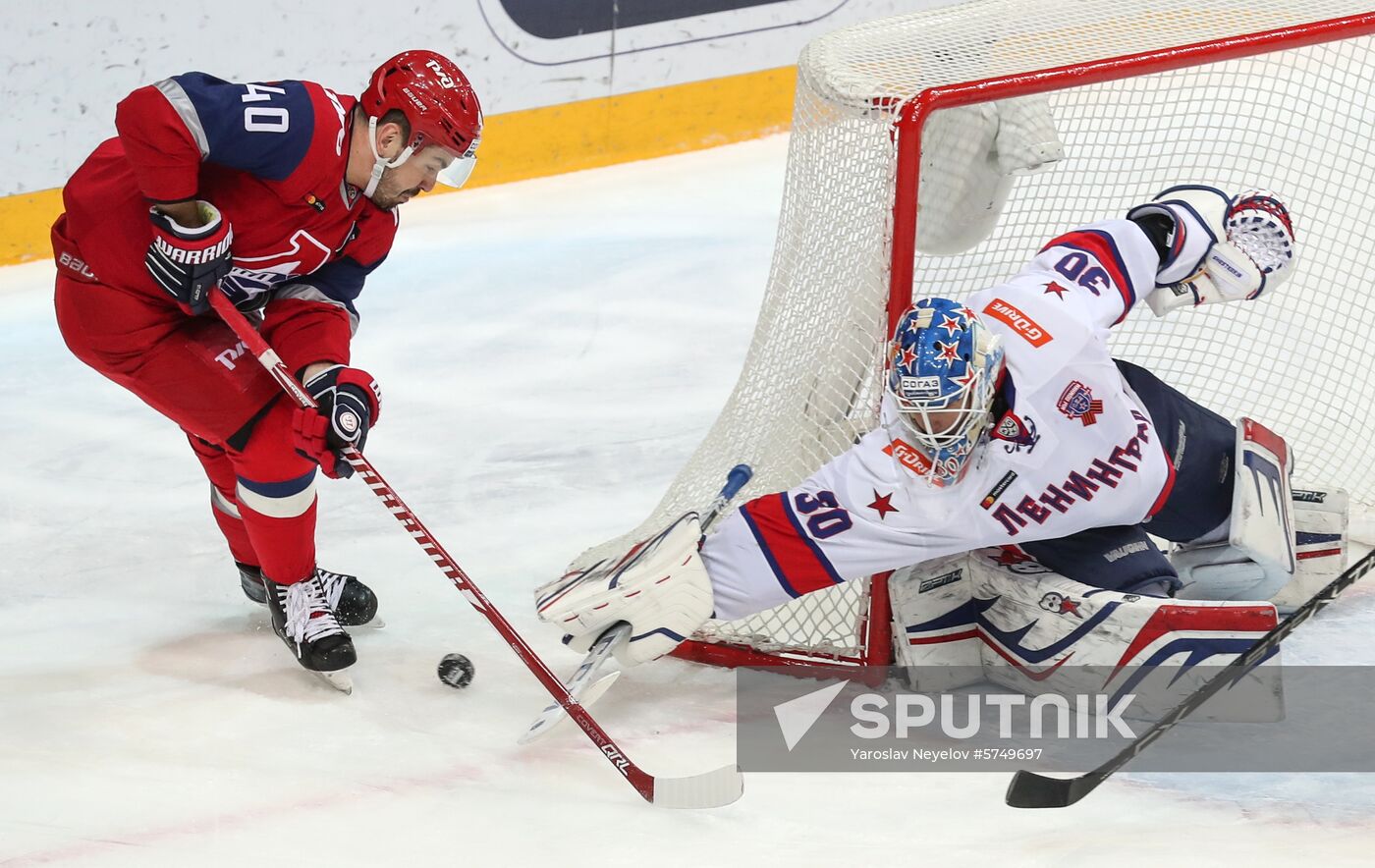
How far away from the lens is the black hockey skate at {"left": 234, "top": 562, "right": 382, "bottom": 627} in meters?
A: 2.81

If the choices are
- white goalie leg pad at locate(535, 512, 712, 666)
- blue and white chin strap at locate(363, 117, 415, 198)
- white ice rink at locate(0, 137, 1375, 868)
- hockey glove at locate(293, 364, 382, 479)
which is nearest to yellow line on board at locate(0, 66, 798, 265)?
white ice rink at locate(0, 137, 1375, 868)

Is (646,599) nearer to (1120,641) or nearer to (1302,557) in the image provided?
(1120,641)

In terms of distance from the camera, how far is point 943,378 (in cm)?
218

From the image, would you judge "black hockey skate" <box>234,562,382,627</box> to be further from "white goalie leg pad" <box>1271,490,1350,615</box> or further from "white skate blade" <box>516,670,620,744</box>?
"white goalie leg pad" <box>1271,490,1350,615</box>

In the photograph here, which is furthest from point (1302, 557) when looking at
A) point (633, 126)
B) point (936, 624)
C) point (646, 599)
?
point (633, 126)

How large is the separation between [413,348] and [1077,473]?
2.23 metres

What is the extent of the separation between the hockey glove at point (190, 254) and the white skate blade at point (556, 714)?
84 centimetres

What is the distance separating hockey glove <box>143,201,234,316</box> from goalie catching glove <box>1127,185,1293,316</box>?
4.81 ft

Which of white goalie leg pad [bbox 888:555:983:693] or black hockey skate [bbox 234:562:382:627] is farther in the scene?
black hockey skate [bbox 234:562:382:627]

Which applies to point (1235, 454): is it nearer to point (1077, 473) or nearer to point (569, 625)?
point (1077, 473)

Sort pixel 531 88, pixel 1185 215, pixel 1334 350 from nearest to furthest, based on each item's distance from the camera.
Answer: pixel 1185 215
pixel 1334 350
pixel 531 88

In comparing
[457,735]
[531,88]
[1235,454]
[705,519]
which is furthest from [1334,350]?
[531,88]

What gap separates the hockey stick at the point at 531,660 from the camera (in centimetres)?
221

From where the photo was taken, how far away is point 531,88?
517 centimetres
